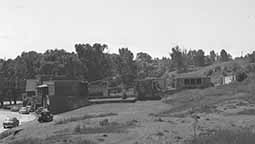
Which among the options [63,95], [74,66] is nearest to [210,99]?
[63,95]

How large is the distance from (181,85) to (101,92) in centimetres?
2038

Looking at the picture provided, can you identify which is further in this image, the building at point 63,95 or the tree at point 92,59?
the tree at point 92,59

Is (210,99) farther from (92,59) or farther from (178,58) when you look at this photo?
(178,58)

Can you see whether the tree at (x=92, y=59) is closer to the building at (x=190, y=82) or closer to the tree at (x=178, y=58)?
the building at (x=190, y=82)

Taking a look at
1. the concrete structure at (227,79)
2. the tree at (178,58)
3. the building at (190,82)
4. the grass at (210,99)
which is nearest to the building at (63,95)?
the building at (190,82)

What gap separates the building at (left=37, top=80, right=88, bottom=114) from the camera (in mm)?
90688

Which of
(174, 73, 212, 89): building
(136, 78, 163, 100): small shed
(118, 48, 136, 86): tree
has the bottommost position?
(136, 78, 163, 100): small shed

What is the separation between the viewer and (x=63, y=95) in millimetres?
93750

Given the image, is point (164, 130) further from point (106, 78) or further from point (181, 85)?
point (106, 78)

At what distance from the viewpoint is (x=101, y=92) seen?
11400 centimetres

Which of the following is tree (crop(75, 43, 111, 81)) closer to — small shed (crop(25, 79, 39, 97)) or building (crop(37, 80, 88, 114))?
small shed (crop(25, 79, 39, 97))

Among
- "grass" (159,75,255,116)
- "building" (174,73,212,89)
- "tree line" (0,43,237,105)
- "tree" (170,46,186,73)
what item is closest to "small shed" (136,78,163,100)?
"building" (174,73,212,89)

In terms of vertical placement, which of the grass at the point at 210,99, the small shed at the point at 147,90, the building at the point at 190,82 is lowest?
the grass at the point at 210,99

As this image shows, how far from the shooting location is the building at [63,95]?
3570 inches
